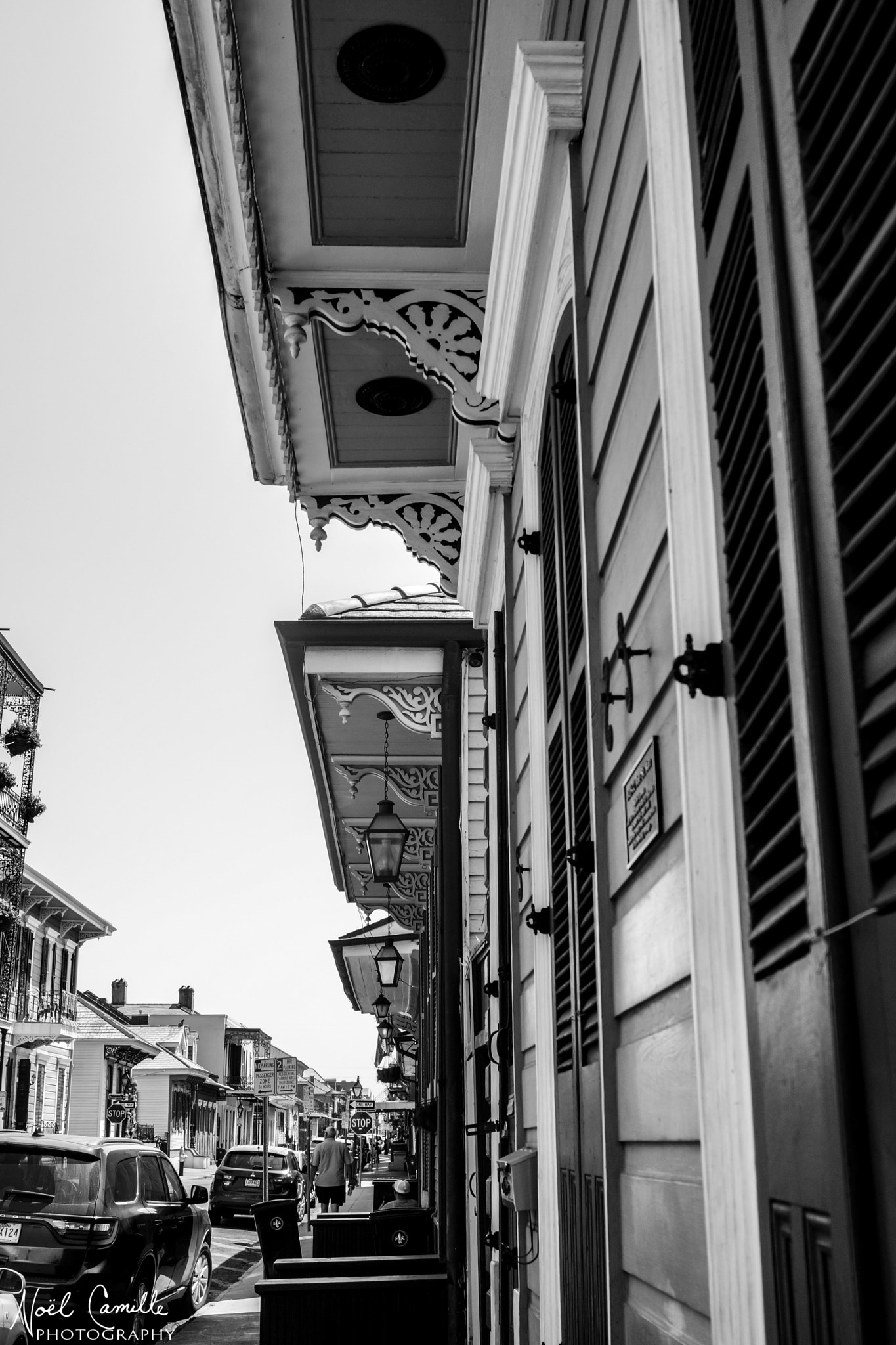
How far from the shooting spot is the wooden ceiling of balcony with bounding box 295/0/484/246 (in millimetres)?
4488

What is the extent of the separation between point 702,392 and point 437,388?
5.12 m

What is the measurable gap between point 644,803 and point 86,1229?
29.7 feet

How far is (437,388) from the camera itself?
6.97 meters

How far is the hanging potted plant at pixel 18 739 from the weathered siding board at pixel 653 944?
43.3 m

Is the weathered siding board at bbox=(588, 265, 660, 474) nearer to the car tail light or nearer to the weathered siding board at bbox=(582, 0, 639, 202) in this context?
the weathered siding board at bbox=(582, 0, 639, 202)

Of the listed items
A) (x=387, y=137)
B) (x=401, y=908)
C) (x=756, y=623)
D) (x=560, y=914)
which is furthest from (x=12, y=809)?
(x=756, y=623)

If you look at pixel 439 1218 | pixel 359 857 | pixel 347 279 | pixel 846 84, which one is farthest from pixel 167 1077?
pixel 846 84

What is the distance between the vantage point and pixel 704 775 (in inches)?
73.7

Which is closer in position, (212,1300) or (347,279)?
(347,279)

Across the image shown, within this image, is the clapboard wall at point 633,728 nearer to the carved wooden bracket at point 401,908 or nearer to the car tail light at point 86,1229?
the car tail light at point 86,1229

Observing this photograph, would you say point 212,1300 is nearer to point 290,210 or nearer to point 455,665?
point 455,665

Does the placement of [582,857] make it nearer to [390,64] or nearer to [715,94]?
[715,94]

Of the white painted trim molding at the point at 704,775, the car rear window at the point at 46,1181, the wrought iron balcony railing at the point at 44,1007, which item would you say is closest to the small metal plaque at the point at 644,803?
the white painted trim molding at the point at 704,775

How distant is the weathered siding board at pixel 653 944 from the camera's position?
84.3 inches
